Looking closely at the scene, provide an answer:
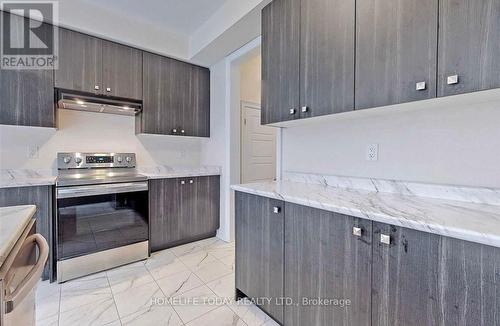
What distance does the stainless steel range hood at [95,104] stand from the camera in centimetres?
234

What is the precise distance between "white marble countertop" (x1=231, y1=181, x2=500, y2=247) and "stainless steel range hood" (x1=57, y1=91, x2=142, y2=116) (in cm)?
206

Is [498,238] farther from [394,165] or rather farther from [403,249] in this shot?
[394,165]

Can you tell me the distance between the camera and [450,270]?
86cm

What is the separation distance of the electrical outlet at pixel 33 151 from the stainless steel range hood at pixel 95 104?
1.59 feet

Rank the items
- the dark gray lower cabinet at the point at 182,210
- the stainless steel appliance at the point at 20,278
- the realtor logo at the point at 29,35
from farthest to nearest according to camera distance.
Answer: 1. the dark gray lower cabinet at the point at 182,210
2. the realtor logo at the point at 29,35
3. the stainless steel appliance at the point at 20,278

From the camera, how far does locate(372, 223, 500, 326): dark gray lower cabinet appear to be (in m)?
0.79

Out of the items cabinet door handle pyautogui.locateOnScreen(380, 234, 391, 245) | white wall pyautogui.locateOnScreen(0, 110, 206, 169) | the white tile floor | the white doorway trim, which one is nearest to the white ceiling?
the white doorway trim

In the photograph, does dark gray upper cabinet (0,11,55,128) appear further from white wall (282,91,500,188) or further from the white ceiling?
white wall (282,91,500,188)

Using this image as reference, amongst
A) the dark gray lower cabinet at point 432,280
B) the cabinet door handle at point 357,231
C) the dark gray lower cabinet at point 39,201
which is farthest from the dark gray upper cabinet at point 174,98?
the dark gray lower cabinet at point 432,280

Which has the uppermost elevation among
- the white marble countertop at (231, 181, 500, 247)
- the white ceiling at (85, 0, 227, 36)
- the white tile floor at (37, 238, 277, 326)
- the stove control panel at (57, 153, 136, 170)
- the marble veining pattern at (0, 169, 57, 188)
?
the white ceiling at (85, 0, 227, 36)

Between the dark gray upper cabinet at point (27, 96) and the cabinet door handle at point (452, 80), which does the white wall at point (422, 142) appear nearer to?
the cabinet door handle at point (452, 80)

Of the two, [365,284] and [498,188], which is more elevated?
[498,188]

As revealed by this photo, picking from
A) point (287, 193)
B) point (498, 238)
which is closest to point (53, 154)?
point (287, 193)

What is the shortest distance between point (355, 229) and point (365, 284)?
253 mm
